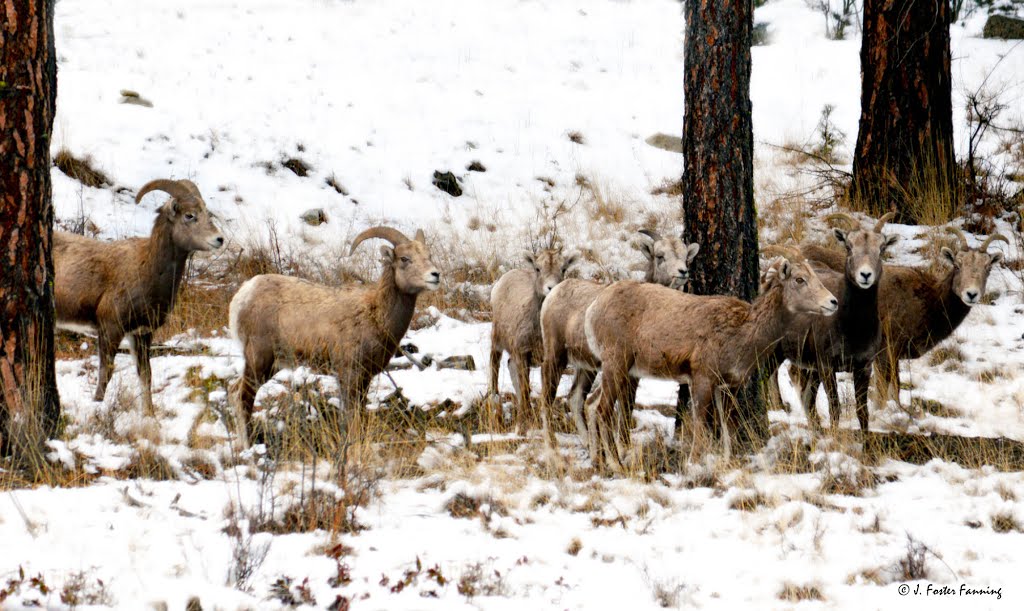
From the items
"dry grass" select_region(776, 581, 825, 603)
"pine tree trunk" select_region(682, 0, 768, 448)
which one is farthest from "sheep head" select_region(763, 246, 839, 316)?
"dry grass" select_region(776, 581, 825, 603)

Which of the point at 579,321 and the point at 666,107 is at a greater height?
the point at 666,107

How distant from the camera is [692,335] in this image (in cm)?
707

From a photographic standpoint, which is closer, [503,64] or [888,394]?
[888,394]

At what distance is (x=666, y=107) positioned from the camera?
58.5 feet

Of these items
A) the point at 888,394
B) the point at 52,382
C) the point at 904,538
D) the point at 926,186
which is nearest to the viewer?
the point at 904,538

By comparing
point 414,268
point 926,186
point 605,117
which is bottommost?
point 414,268

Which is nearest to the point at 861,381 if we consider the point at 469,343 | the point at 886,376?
the point at 886,376

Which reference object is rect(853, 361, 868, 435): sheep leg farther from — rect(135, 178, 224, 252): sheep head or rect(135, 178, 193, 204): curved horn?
rect(135, 178, 193, 204): curved horn

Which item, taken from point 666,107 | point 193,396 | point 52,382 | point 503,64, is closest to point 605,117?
point 666,107

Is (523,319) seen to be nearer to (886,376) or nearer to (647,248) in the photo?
(647,248)

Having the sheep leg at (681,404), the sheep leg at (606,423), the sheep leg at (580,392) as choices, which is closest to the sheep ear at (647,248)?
the sheep leg at (580,392)

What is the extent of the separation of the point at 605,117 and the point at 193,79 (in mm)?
7101

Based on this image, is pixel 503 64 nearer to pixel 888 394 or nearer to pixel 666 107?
pixel 666 107

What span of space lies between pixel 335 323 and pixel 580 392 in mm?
2082
